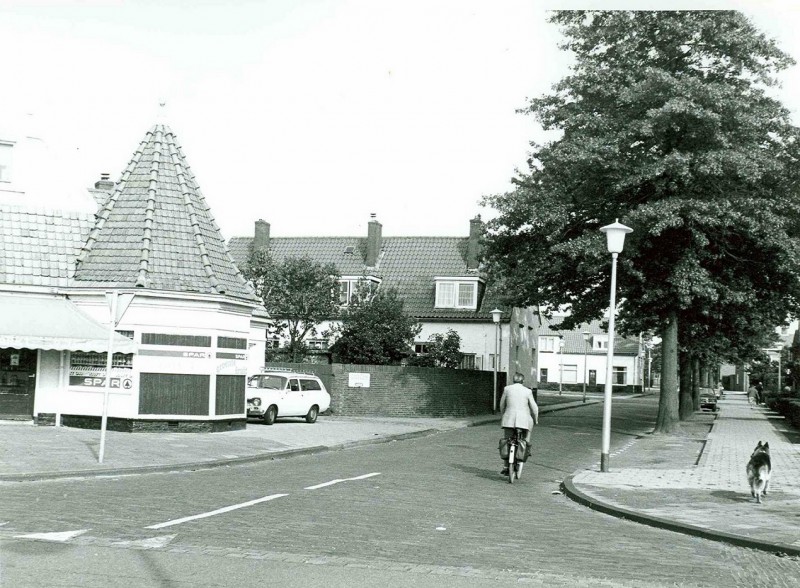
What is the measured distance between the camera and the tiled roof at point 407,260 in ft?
158

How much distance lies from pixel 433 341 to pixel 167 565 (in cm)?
3494

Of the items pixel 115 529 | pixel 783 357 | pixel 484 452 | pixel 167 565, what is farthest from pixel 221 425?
pixel 783 357

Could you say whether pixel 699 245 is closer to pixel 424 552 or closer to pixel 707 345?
pixel 707 345

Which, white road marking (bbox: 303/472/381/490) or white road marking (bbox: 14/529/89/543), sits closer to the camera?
white road marking (bbox: 14/529/89/543)

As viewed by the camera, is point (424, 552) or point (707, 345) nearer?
point (424, 552)

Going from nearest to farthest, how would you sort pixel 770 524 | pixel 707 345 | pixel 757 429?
pixel 770 524, pixel 757 429, pixel 707 345

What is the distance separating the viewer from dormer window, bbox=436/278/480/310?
47.7 m

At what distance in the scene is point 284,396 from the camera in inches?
1124

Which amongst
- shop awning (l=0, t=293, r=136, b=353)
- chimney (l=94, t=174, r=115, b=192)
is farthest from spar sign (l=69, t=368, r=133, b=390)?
chimney (l=94, t=174, r=115, b=192)

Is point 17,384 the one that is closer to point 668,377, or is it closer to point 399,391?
point 399,391

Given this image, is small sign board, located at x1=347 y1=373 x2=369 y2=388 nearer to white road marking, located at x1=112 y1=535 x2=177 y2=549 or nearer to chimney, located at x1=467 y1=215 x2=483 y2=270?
chimney, located at x1=467 y1=215 x2=483 y2=270

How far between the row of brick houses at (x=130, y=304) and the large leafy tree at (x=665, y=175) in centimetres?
944

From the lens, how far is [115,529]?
9.17 metres

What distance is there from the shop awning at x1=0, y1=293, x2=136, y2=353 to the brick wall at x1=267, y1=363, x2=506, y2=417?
44.7ft
